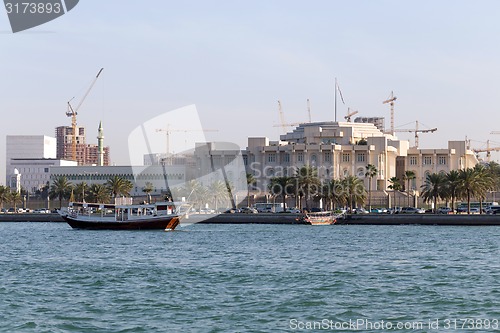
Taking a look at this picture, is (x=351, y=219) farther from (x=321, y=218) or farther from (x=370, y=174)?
(x=370, y=174)

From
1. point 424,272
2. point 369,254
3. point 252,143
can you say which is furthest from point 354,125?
point 424,272

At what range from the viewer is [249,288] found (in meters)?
44.6

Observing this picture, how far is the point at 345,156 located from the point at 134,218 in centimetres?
8492

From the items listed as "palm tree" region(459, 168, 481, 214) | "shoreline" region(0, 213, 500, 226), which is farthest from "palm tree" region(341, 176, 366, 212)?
"palm tree" region(459, 168, 481, 214)

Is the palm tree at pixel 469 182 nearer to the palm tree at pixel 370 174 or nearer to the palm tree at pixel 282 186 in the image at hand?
the palm tree at pixel 282 186

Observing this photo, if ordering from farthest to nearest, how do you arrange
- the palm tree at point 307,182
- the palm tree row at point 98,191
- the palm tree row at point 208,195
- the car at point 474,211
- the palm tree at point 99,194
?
the palm tree row at point 208,195 < the palm tree at point 99,194 < the palm tree row at point 98,191 < the palm tree at point 307,182 < the car at point 474,211

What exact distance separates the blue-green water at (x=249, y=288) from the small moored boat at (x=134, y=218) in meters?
32.3

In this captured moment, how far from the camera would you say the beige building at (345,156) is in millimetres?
184125

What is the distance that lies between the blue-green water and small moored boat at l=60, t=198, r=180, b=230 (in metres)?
32.3

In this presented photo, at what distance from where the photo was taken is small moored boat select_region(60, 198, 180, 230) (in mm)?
107219

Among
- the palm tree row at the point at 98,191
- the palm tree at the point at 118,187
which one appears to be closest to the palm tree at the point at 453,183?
the palm tree at the point at 118,187

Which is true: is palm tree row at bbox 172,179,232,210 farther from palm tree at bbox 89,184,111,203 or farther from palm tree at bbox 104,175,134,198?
palm tree at bbox 89,184,111,203

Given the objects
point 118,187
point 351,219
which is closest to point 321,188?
point 351,219

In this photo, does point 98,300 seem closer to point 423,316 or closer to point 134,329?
point 134,329
